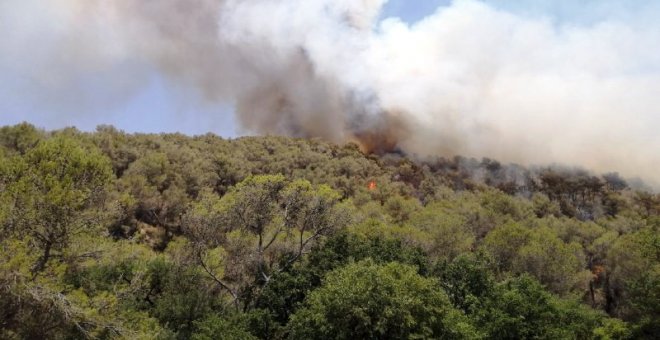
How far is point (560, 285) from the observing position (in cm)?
4756

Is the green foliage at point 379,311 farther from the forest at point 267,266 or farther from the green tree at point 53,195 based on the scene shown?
the green tree at point 53,195

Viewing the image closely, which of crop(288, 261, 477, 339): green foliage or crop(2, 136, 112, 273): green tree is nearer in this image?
crop(2, 136, 112, 273): green tree

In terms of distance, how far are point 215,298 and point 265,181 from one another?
9.32 meters

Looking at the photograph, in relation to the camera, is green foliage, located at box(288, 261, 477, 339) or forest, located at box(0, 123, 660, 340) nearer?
forest, located at box(0, 123, 660, 340)

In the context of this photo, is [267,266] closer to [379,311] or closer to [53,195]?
[379,311]

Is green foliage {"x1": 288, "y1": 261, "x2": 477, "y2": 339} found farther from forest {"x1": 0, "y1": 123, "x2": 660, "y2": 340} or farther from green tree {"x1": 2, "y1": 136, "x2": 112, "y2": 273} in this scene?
green tree {"x1": 2, "y1": 136, "x2": 112, "y2": 273}

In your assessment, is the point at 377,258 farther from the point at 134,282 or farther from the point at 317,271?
the point at 134,282

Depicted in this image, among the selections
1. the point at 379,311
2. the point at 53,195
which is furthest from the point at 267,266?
the point at 53,195

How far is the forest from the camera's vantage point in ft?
76.3

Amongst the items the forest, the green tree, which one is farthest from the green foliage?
the green tree

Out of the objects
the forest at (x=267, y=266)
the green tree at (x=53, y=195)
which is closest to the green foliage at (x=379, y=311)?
the forest at (x=267, y=266)

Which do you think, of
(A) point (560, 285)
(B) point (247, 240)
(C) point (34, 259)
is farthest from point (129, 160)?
(A) point (560, 285)

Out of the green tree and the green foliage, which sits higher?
the green tree

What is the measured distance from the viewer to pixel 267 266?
126 feet
